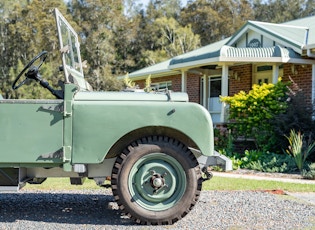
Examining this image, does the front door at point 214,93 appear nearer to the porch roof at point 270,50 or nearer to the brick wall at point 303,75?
the porch roof at point 270,50

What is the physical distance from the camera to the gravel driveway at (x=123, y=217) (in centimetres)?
498

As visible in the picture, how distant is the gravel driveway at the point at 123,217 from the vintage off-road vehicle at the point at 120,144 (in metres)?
0.36

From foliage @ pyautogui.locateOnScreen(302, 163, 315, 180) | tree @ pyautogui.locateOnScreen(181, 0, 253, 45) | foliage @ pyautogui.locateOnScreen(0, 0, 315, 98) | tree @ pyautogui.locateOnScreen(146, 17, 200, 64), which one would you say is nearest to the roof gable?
foliage @ pyautogui.locateOnScreen(302, 163, 315, 180)

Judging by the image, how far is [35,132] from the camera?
479 cm

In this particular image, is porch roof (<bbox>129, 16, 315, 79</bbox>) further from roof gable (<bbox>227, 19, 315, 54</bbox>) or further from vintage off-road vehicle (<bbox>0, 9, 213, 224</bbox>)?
vintage off-road vehicle (<bbox>0, 9, 213, 224</bbox>)

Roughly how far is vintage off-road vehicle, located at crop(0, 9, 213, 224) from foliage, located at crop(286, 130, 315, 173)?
6.32m

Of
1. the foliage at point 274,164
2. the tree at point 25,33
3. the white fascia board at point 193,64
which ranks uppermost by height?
the tree at point 25,33

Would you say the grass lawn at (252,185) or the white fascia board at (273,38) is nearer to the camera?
the grass lawn at (252,185)

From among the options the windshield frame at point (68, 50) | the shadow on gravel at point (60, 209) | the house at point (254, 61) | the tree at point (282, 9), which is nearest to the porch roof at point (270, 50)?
the house at point (254, 61)

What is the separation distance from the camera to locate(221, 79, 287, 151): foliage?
12.5m

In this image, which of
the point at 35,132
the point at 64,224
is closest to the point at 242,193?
the point at 64,224

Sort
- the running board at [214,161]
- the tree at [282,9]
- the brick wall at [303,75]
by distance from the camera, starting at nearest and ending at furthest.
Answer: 1. the running board at [214,161]
2. the brick wall at [303,75]
3. the tree at [282,9]

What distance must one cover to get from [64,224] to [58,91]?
1501 mm

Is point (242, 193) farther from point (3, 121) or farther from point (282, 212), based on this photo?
point (3, 121)
